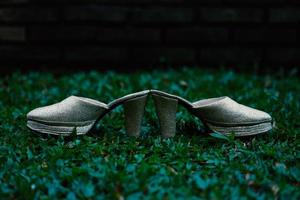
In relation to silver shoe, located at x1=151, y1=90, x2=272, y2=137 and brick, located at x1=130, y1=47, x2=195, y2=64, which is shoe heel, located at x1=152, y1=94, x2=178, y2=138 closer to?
silver shoe, located at x1=151, y1=90, x2=272, y2=137

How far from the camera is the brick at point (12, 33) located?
3.77 m

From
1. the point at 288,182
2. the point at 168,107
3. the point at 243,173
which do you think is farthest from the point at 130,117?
the point at 288,182

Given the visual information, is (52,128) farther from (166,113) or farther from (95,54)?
(95,54)

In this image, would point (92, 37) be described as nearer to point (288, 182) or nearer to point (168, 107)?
point (168, 107)

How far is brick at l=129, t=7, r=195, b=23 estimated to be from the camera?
372cm

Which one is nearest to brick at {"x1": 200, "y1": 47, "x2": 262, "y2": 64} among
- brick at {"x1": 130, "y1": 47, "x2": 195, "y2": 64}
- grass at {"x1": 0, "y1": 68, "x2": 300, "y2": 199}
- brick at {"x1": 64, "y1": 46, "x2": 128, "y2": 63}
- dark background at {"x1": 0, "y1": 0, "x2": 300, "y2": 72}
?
dark background at {"x1": 0, "y1": 0, "x2": 300, "y2": 72}

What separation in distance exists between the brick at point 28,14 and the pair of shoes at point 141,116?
1.87 meters

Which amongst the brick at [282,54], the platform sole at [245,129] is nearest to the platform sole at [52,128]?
the platform sole at [245,129]

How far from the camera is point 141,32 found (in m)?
3.76

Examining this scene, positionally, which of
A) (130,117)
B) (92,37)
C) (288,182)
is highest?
(92,37)

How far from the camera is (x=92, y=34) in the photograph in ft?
12.4

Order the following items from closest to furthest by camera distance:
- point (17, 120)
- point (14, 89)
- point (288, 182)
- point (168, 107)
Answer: point (288, 182), point (168, 107), point (17, 120), point (14, 89)

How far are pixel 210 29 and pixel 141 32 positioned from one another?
50cm

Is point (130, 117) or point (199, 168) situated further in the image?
point (130, 117)
